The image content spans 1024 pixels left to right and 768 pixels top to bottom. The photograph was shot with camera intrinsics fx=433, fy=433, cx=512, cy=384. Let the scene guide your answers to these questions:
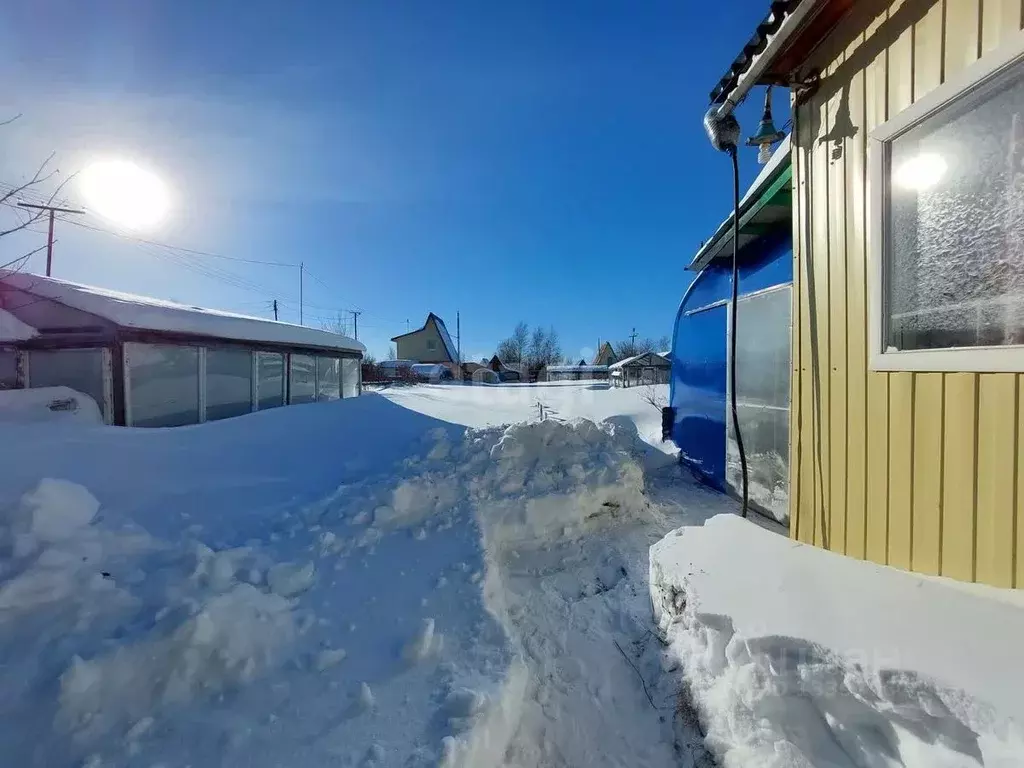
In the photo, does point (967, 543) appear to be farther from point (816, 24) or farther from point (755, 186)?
point (755, 186)

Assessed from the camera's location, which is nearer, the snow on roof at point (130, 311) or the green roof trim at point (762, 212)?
the green roof trim at point (762, 212)

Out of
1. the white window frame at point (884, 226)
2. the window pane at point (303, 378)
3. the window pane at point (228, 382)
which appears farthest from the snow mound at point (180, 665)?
the window pane at point (303, 378)

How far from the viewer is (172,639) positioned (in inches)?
81.4

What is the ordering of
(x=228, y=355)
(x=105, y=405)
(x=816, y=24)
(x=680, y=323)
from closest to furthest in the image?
(x=816, y=24), (x=105, y=405), (x=680, y=323), (x=228, y=355)

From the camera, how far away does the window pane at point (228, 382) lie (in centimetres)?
817

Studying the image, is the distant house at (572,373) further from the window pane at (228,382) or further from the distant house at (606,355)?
the window pane at (228,382)

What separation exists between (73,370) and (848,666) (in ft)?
32.6

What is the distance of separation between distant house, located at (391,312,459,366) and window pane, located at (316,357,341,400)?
28992 mm

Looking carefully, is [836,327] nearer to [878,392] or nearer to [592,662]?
[878,392]

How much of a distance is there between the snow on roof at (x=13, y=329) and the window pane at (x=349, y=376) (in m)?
6.68

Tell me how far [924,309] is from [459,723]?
2.81 meters

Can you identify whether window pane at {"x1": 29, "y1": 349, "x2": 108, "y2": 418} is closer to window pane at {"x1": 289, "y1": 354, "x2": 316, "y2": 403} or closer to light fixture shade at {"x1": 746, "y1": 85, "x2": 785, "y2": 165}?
window pane at {"x1": 289, "y1": 354, "x2": 316, "y2": 403}

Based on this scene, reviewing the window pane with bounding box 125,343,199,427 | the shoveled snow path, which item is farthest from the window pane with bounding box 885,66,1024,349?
the window pane with bounding box 125,343,199,427

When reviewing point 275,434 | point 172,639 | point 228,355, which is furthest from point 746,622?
point 228,355
